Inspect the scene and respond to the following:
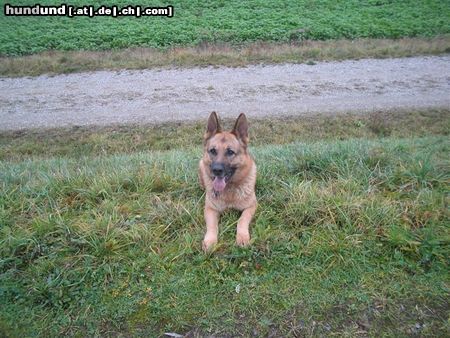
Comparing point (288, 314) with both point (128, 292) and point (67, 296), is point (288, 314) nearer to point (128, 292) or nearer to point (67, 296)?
point (128, 292)

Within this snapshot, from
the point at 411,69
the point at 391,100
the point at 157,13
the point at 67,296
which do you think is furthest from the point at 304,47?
the point at 67,296

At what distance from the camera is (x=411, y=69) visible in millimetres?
10570

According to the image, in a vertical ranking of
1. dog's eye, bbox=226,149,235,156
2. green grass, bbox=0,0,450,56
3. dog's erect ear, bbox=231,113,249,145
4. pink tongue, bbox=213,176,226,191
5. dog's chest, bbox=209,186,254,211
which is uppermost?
green grass, bbox=0,0,450,56

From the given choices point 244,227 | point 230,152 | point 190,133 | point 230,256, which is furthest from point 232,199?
point 190,133

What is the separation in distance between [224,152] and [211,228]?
82 centimetres

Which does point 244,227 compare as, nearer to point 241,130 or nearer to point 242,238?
point 242,238

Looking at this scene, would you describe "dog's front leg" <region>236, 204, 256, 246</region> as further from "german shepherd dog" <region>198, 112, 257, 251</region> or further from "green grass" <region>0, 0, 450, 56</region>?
"green grass" <region>0, 0, 450, 56</region>

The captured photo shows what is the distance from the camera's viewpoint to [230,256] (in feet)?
9.66

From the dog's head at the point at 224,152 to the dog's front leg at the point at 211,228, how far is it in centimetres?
25

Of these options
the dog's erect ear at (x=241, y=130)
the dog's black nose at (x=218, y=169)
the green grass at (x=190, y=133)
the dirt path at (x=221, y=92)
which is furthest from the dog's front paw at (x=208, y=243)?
the dirt path at (x=221, y=92)

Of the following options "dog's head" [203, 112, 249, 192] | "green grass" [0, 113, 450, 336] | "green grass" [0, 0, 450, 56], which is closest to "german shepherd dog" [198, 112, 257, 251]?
"dog's head" [203, 112, 249, 192]

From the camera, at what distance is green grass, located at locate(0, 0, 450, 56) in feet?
42.2

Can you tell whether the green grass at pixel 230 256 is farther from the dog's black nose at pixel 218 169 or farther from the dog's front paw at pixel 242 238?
the dog's black nose at pixel 218 169

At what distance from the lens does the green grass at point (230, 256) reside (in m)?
2.46
